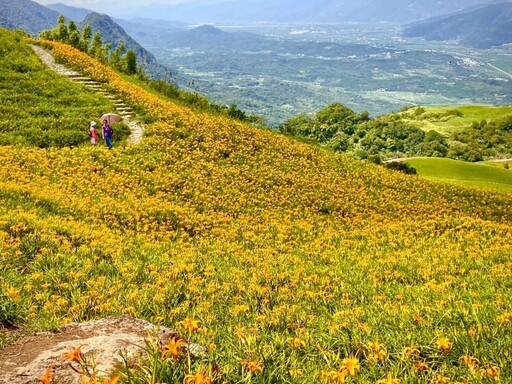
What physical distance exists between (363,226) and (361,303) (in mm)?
8243

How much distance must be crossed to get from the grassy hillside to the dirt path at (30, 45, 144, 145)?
2.64ft

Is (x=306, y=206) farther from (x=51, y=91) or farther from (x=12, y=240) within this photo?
(x=51, y=91)

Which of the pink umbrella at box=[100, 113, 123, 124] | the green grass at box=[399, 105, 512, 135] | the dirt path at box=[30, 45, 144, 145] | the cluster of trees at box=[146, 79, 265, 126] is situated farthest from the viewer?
the green grass at box=[399, 105, 512, 135]

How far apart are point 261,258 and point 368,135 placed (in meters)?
118

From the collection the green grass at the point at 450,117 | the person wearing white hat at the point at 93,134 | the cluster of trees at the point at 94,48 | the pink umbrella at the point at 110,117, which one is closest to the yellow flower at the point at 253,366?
the person wearing white hat at the point at 93,134

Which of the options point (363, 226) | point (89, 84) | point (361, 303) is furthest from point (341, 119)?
point (361, 303)

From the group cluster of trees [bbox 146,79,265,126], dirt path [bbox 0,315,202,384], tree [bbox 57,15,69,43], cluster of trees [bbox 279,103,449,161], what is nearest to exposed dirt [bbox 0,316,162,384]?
dirt path [bbox 0,315,202,384]

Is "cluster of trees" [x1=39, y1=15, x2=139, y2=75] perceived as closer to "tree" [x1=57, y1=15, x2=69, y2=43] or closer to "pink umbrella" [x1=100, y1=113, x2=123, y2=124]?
"tree" [x1=57, y1=15, x2=69, y2=43]

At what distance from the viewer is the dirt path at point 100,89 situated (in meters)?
20.8

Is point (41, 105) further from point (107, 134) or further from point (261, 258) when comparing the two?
point (261, 258)

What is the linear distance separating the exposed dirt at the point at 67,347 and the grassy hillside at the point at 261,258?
1.84ft

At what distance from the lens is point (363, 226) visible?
1472cm

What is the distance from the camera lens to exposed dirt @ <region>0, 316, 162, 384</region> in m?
3.24

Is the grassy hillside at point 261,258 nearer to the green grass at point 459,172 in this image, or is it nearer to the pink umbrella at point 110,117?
the pink umbrella at point 110,117
